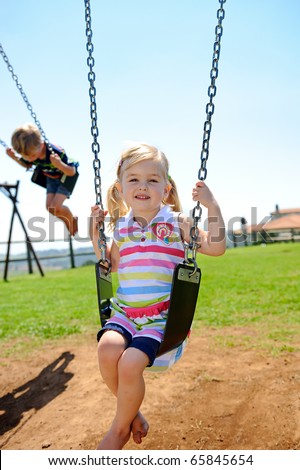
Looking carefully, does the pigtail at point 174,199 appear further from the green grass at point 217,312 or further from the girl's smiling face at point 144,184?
the green grass at point 217,312

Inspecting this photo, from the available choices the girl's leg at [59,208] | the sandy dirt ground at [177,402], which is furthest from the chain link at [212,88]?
the girl's leg at [59,208]

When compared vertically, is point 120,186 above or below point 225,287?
above

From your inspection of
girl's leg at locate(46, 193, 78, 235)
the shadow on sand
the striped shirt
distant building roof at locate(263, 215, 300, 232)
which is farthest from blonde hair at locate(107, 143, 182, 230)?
distant building roof at locate(263, 215, 300, 232)

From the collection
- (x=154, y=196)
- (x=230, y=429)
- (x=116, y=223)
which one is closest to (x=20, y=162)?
(x=116, y=223)

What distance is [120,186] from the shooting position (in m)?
2.57

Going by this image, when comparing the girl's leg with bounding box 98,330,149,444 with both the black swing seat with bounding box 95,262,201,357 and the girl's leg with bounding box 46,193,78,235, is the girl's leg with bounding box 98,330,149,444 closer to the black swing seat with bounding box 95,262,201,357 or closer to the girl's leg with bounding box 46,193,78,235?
the black swing seat with bounding box 95,262,201,357

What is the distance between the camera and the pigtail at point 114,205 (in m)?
2.74

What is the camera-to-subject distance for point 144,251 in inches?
94.9

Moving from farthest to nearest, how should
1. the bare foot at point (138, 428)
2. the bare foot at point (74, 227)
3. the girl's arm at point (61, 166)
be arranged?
the bare foot at point (74, 227) < the girl's arm at point (61, 166) < the bare foot at point (138, 428)

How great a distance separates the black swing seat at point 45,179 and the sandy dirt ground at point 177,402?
1.82 m

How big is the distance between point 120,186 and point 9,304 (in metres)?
5.82

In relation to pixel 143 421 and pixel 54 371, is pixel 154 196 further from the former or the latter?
pixel 54 371

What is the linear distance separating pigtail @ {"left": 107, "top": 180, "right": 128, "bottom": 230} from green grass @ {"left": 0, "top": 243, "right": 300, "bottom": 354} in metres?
2.30

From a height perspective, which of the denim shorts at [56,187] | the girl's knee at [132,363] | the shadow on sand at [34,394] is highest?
the denim shorts at [56,187]
